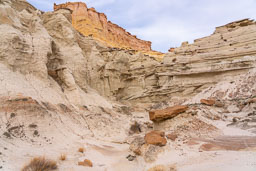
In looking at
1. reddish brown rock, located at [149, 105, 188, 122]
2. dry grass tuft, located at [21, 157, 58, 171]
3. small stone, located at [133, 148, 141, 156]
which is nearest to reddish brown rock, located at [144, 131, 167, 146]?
small stone, located at [133, 148, 141, 156]

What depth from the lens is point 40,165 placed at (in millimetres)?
5863

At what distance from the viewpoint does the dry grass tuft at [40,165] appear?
5.57 meters

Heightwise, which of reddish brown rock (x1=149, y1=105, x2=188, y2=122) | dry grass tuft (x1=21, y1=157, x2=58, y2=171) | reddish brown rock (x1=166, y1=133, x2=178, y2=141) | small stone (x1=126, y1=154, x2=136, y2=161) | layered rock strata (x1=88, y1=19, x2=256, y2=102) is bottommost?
small stone (x1=126, y1=154, x2=136, y2=161)

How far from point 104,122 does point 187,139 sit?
7.79 meters

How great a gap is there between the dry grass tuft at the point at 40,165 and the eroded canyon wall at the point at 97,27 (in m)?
39.0

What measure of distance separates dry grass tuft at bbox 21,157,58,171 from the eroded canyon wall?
39.0 metres

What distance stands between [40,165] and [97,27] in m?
48.9

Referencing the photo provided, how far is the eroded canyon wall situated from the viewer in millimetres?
47862

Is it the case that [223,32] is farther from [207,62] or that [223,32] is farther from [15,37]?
[15,37]

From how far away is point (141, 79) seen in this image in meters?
26.9

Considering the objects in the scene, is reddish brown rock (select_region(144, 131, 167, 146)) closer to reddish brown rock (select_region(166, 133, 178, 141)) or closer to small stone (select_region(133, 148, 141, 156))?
reddish brown rock (select_region(166, 133, 178, 141))

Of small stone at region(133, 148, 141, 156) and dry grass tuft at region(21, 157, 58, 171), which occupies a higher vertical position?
dry grass tuft at region(21, 157, 58, 171)

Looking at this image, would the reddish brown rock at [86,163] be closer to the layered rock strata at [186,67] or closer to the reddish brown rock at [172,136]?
the reddish brown rock at [172,136]

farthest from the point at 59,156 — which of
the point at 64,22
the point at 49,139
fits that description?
the point at 64,22
